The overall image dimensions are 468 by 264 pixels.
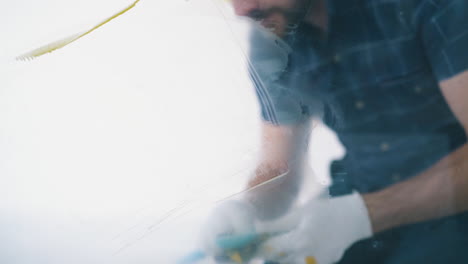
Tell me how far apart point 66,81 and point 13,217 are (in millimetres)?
214

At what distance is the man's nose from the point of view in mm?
567

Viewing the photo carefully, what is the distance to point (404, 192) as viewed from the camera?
0.55 meters

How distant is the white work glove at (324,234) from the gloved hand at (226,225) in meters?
0.04

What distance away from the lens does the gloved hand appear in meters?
0.53

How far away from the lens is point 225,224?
1.75 feet

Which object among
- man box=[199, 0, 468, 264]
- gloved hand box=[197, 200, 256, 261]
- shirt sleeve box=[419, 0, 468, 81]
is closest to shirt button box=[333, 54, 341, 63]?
man box=[199, 0, 468, 264]

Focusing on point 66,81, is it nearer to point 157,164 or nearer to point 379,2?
point 157,164

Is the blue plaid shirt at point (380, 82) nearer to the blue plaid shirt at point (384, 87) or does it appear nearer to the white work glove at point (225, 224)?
the blue plaid shirt at point (384, 87)

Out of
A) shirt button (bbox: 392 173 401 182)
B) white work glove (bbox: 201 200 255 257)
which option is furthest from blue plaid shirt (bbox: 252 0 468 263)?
white work glove (bbox: 201 200 255 257)

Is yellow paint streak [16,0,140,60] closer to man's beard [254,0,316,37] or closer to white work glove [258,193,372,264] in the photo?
man's beard [254,0,316,37]

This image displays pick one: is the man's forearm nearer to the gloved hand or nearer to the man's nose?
the gloved hand

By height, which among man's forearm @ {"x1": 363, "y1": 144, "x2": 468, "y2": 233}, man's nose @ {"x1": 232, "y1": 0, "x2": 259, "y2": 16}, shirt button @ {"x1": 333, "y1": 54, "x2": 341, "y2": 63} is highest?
man's nose @ {"x1": 232, "y1": 0, "x2": 259, "y2": 16}

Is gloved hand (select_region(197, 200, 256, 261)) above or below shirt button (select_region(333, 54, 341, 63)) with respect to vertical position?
below

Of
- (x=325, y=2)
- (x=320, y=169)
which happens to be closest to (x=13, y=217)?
(x=320, y=169)
